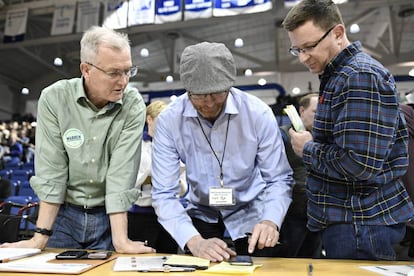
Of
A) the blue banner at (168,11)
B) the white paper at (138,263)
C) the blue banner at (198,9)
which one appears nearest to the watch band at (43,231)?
the white paper at (138,263)

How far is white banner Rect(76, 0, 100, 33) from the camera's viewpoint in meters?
8.00

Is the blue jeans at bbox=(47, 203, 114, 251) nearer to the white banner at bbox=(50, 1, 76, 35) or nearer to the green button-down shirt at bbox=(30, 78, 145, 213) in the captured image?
the green button-down shirt at bbox=(30, 78, 145, 213)

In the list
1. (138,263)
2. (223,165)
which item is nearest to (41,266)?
(138,263)

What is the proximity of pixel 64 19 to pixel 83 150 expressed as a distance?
7.41 meters

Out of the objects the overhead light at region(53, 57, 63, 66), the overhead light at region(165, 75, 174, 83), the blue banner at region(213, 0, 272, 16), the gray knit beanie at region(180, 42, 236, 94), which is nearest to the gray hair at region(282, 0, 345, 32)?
the gray knit beanie at region(180, 42, 236, 94)

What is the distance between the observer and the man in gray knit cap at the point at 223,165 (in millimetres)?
1452

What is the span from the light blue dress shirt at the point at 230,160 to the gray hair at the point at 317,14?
1.14 feet

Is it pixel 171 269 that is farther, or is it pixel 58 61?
pixel 58 61

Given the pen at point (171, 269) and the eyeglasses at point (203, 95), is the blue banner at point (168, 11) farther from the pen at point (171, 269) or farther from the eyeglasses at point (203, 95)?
the pen at point (171, 269)

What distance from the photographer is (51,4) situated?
9.12 meters

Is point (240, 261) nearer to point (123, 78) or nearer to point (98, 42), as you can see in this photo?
point (123, 78)

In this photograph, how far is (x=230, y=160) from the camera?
1.50m

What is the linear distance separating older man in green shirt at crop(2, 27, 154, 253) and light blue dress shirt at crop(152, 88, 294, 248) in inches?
5.0

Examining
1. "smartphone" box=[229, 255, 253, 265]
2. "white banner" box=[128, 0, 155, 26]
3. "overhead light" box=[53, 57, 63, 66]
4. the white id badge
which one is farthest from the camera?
"overhead light" box=[53, 57, 63, 66]
